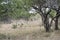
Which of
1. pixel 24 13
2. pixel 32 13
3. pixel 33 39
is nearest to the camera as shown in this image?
pixel 33 39

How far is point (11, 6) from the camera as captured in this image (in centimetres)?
1703

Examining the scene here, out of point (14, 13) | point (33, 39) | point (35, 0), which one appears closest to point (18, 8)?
point (14, 13)

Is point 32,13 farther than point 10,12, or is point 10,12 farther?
point 32,13

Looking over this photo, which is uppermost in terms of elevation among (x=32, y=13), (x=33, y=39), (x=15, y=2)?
(x=15, y=2)

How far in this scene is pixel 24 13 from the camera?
19.5 m

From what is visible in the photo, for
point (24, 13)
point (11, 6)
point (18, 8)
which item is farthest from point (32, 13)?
point (11, 6)

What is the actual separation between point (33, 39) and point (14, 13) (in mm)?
3506

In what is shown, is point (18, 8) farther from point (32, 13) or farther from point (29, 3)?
point (32, 13)

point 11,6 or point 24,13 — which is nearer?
point 11,6

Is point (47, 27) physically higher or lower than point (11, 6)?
lower

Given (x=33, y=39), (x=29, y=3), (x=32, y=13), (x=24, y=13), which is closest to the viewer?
(x=33, y=39)

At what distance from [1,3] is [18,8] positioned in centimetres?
222

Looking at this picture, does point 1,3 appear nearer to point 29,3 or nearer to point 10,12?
point 10,12

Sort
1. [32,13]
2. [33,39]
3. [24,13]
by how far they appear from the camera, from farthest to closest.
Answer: [32,13]
[24,13]
[33,39]
